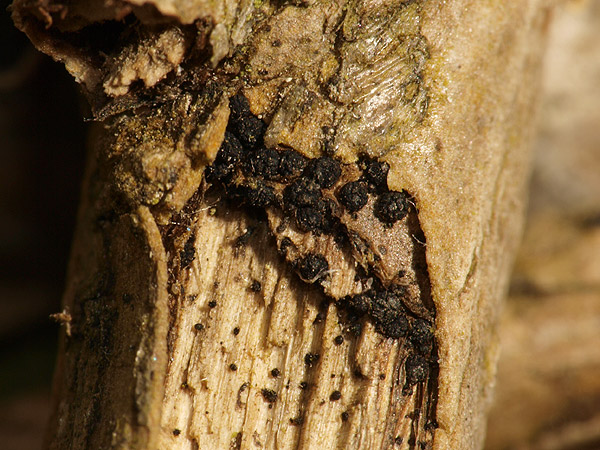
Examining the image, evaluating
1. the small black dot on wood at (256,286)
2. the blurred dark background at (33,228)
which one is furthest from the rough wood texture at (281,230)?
the blurred dark background at (33,228)

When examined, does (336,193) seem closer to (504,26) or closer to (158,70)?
(158,70)

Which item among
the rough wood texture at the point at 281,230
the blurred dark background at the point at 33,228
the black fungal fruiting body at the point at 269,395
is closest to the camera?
the rough wood texture at the point at 281,230

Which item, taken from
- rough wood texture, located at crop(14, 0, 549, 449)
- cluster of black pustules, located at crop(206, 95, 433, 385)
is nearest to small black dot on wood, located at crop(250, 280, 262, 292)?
rough wood texture, located at crop(14, 0, 549, 449)

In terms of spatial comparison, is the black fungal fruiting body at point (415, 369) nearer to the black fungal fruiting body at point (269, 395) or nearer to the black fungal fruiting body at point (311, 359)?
the black fungal fruiting body at point (311, 359)

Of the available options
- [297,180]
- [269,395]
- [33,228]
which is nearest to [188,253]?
[297,180]

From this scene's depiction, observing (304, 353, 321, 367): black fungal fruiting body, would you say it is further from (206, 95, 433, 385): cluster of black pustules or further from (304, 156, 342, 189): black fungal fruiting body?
(304, 156, 342, 189): black fungal fruiting body

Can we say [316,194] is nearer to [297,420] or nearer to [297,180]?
[297,180]

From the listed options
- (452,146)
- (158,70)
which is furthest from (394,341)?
(158,70)
